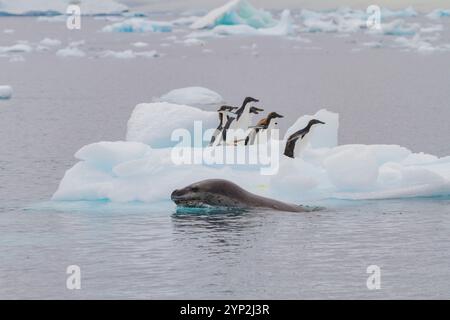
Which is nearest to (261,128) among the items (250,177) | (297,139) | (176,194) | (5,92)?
(297,139)

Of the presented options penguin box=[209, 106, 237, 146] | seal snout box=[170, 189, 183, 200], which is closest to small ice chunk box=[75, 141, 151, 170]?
seal snout box=[170, 189, 183, 200]

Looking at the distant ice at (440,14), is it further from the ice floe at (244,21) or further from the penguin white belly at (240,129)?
the penguin white belly at (240,129)

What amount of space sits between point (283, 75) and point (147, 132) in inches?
1808

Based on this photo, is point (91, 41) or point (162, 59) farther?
point (91, 41)

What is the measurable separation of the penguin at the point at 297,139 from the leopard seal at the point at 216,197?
8.19ft

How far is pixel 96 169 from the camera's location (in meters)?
20.7

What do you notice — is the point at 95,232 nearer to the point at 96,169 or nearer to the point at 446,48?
the point at 96,169

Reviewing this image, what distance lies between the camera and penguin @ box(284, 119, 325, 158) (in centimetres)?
2158

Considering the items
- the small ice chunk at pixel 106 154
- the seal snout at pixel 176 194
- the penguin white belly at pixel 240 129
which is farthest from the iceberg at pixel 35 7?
the seal snout at pixel 176 194

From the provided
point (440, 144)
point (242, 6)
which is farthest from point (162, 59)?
point (440, 144)

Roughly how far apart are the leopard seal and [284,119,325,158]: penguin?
2498 mm

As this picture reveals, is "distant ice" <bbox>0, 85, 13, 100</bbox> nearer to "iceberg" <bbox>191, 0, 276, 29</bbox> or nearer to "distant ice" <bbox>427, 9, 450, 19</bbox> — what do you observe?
"iceberg" <bbox>191, 0, 276, 29</bbox>

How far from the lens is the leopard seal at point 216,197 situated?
19047 millimetres

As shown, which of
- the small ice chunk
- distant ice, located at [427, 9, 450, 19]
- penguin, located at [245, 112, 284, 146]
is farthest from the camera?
distant ice, located at [427, 9, 450, 19]
